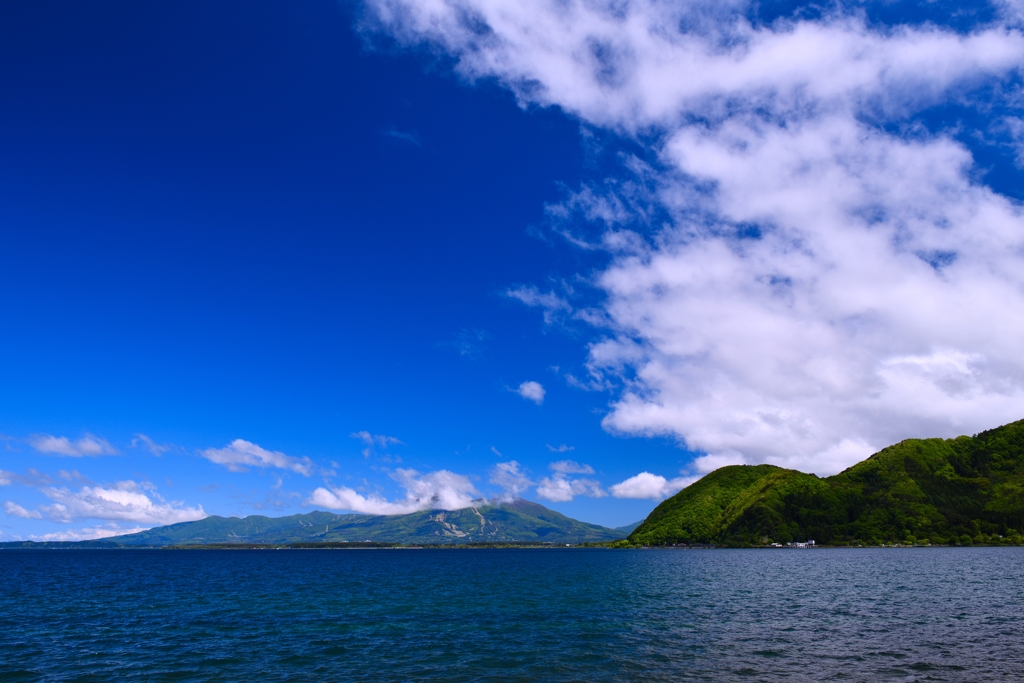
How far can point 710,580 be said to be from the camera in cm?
11269

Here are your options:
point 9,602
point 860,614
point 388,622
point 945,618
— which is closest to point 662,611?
point 860,614

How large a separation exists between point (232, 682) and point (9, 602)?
248 ft

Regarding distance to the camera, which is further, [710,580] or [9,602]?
[710,580]

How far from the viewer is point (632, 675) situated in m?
35.5

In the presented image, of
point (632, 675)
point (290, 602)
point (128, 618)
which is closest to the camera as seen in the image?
point (632, 675)

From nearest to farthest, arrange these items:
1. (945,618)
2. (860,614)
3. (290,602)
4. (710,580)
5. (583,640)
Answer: (583,640) → (945,618) → (860,614) → (290,602) → (710,580)

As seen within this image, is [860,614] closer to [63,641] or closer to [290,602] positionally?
[290,602]

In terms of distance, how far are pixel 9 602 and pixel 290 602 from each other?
1696 inches

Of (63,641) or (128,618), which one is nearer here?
(63,641)

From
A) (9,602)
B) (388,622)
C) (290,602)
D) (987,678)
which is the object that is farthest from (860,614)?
(9,602)

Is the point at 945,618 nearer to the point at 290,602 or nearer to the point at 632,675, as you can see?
the point at 632,675

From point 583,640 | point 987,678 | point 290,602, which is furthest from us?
point 290,602

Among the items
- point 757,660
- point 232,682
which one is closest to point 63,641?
point 232,682

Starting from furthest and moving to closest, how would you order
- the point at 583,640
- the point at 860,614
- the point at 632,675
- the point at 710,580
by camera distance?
the point at 710,580, the point at 860,614, the point at 583,640, the point at 632,675
